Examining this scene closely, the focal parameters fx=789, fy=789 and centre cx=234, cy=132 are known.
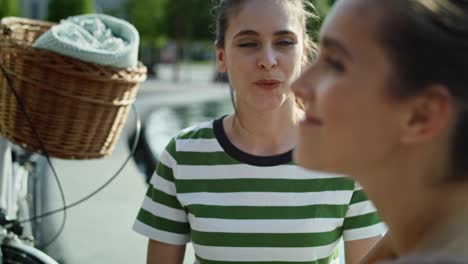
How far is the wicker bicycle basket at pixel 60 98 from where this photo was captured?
8.59 ft

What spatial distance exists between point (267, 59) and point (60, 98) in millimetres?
1008

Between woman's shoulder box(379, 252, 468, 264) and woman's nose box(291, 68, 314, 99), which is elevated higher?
woman's nose box(291, 68, 314, 99)

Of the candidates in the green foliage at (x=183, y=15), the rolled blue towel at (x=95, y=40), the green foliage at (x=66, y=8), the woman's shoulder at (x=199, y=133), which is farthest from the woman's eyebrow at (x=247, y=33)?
the green foliage at (x=183, y=15)

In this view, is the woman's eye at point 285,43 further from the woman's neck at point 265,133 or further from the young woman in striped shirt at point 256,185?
the woman's neck at point 265,133

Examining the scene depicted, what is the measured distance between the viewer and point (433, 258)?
2.86 feet

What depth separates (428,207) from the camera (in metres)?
0.96

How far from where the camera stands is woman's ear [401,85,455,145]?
3.05 feet

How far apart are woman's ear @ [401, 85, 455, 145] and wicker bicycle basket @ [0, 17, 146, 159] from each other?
1789 millimetres

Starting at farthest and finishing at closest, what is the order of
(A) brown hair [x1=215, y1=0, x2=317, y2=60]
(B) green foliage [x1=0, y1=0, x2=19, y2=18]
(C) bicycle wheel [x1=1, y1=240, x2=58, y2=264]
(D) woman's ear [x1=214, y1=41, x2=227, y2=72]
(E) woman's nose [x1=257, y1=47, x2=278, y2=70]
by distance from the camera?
(B) green foliage [x1=0, y1=0, x2=19, y2=18] → (C) bicycle wheel [x1=1, y1=240, x2=58, y2=264] → (D) woman's ear [x1=214, y1=41, x2=227, y2=72] → (A) brown hair [x1=215, y1=0, x2=317, y2=60] → (E) woman's nose [x1=257, y1=47, x2=278, y2=70]

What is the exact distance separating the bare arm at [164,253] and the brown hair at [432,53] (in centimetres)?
121

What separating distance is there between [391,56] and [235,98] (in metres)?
1.18

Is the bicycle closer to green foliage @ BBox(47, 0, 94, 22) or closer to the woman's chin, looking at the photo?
the woman's chin

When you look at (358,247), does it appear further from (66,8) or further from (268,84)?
(66,8)

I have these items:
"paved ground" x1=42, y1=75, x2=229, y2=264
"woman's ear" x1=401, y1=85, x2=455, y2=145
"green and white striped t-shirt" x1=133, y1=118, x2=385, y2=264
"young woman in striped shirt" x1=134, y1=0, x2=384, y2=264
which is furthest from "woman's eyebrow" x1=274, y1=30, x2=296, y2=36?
"paved ground" x1=42, y1=75, x2=229, y2=264
